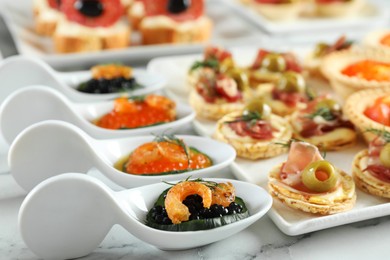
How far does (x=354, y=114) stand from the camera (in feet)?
12.2

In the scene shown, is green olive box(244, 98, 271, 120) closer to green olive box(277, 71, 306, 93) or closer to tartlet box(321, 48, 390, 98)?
green olive box(277, 71, 306, 93)

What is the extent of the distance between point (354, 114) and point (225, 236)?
1307mm

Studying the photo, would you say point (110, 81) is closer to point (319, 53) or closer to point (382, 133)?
point (319, 53)

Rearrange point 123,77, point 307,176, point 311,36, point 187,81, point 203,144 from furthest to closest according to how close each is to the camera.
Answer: point 311,36 → point 187,81 → point 123,77 → point 203,144 → point 307,176

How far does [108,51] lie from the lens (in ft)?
16.3

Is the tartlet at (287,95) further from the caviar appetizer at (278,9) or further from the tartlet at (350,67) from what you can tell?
the caviar appetizer at (278,9)

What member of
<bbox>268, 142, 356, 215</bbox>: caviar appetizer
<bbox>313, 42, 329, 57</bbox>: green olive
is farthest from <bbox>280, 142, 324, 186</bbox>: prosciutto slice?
<bbox>313, 42, 329, 57</bbox>: green olive

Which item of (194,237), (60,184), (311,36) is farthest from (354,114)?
(311,36)

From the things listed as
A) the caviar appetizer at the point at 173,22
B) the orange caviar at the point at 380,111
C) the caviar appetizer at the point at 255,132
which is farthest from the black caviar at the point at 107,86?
the orange caviar at the point at 380,111

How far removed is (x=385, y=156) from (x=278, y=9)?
285cm

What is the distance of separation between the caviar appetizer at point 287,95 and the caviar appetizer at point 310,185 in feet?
2.97

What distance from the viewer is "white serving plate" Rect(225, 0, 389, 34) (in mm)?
5559

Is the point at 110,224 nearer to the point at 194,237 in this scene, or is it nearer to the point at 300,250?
the point at 194,237

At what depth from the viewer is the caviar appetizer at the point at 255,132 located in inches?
140
